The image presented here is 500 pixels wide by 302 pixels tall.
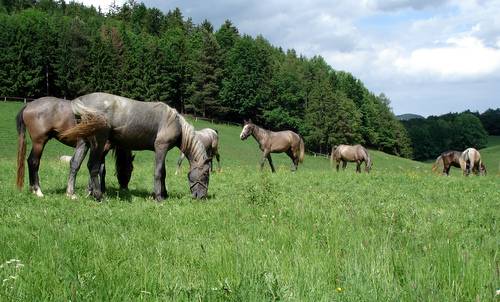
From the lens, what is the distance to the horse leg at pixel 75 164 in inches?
441

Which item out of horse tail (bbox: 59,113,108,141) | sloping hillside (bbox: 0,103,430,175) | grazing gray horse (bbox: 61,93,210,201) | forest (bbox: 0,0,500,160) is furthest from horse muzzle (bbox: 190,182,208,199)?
forest (bbox: 0,0,500,160)

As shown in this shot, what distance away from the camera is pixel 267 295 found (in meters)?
3.12

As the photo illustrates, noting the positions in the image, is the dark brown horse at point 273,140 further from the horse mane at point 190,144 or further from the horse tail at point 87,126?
the horse tail at point 87,126

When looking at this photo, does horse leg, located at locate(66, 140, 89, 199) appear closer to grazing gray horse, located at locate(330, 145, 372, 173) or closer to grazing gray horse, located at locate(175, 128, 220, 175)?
grazing gray horse, located at locate(175, 128, 220, 175)

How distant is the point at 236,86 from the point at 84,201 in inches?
3060

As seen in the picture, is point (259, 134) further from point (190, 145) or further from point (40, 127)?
point (40, 127)

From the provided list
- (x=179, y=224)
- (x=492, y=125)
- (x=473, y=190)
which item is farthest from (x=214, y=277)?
(x=492, y=125)

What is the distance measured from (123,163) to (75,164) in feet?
5.88

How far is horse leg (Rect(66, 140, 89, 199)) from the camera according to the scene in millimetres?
11203

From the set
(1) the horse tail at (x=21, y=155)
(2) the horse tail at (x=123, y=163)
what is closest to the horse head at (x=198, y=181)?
(2) the horse tail at (x=123, y=163)

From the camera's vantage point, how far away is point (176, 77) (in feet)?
288

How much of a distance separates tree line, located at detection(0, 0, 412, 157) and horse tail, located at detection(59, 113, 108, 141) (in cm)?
6923

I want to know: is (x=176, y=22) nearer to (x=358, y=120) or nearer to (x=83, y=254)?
(x=358, y=120)

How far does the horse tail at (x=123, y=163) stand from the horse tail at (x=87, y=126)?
1.84 metres
